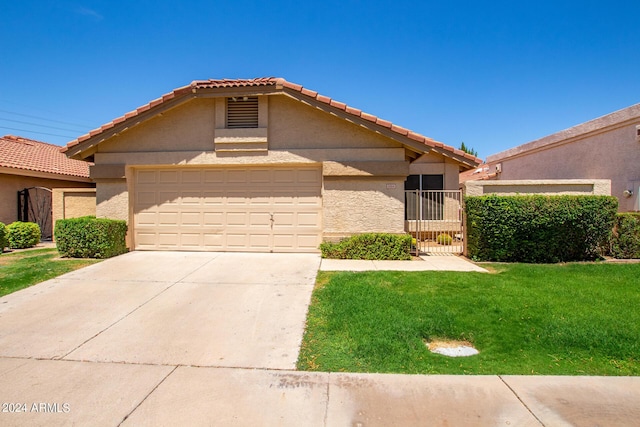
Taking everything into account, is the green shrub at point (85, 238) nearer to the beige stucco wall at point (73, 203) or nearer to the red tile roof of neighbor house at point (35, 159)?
the beige stucco wall at point (73, 203)

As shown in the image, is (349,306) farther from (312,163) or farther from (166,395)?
(312,163)

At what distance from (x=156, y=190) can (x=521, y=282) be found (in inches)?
390

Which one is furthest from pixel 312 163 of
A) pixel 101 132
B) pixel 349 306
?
pixel 101 132

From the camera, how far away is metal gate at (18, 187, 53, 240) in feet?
45.8

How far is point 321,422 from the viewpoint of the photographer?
294 cm

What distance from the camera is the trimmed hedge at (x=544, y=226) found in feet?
28.5

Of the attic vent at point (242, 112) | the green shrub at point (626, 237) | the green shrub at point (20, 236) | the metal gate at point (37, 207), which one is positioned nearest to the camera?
the green shrub at point (626, 237)

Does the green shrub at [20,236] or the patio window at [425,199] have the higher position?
the patio window at [425,199]

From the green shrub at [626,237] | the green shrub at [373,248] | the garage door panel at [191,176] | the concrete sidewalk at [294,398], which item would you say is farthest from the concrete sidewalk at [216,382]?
the green shrub at [626,237]

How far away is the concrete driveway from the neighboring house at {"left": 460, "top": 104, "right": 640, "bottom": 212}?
1112 cm

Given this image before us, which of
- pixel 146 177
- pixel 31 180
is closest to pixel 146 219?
pixel 146 177

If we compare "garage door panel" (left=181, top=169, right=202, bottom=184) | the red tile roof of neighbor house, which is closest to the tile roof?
"garage door panel" (left=181, top=169, right=202, bottom=184)

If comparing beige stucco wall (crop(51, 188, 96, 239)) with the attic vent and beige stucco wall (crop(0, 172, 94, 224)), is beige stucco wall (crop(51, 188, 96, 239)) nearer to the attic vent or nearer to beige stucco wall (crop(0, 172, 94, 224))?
beige stucco wall (crop(0, 172, 94, 224))

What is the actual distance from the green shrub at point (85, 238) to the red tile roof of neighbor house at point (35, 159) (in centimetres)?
637
